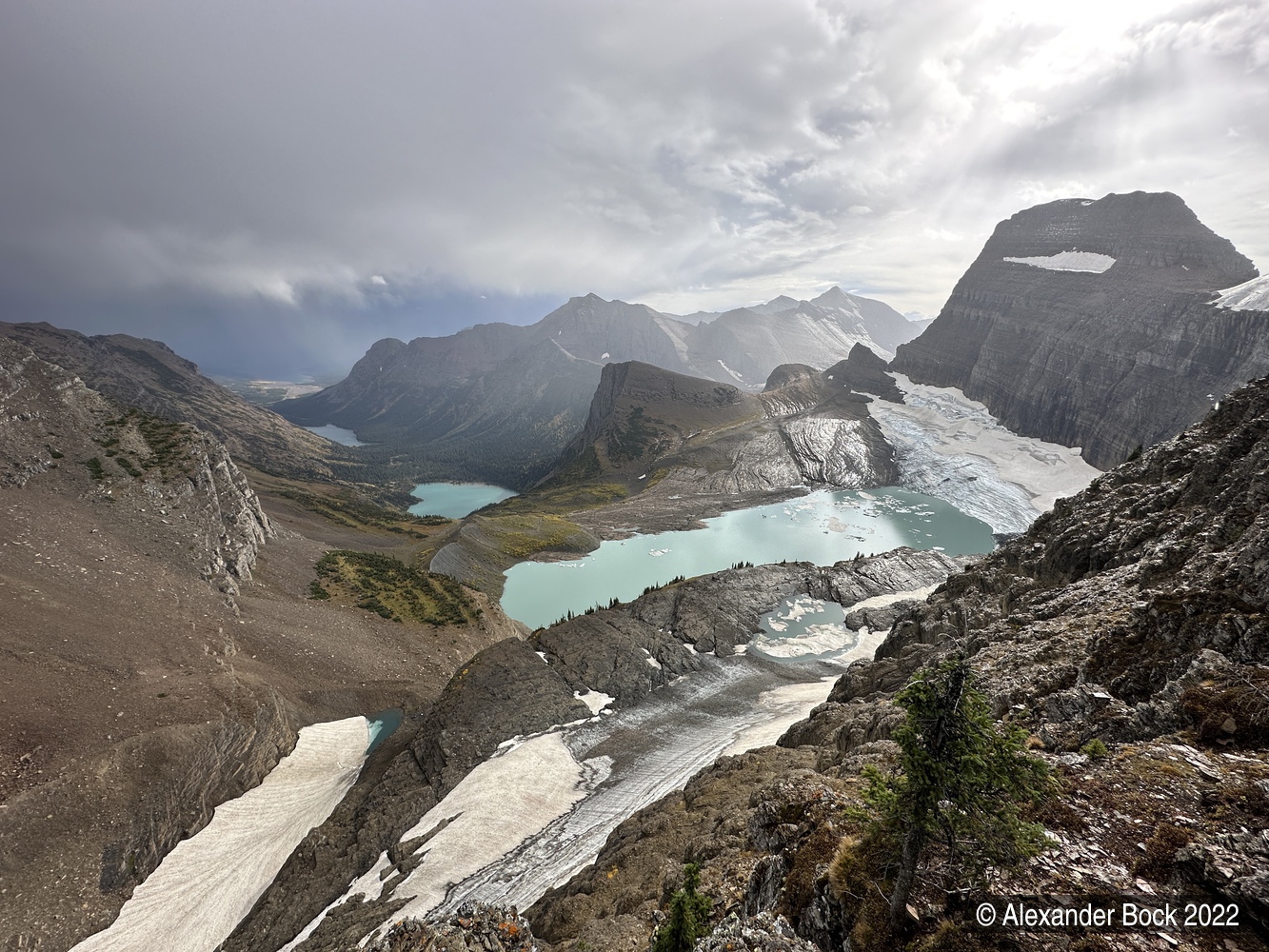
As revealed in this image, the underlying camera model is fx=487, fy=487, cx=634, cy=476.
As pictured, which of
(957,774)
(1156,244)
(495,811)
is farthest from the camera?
(1156,244)

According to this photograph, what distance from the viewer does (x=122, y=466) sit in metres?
52.2

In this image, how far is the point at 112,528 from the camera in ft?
153

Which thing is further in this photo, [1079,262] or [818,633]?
[1079,262]

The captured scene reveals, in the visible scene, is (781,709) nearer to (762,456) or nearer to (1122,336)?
(762,456)

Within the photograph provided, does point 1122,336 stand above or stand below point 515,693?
above

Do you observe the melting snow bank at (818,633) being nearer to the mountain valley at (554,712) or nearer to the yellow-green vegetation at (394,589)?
the mountain valley at (554,712)

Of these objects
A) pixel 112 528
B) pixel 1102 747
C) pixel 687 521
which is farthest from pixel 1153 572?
pixel 687 521

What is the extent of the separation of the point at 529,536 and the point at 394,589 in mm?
33904

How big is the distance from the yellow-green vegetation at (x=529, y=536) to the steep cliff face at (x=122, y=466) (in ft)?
128

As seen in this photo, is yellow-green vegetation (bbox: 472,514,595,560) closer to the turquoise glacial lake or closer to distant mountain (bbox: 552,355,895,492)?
the turquoise glacial lake

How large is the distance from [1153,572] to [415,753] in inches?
1795

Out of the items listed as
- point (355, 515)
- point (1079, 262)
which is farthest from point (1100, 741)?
point (1079, 262)

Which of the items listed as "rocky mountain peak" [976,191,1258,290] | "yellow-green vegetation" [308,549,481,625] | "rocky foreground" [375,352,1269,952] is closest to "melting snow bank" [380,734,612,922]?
"rocky foreground" [375,352,1269,952]

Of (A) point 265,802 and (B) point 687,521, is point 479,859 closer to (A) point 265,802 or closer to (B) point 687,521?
(A) point 265,802
